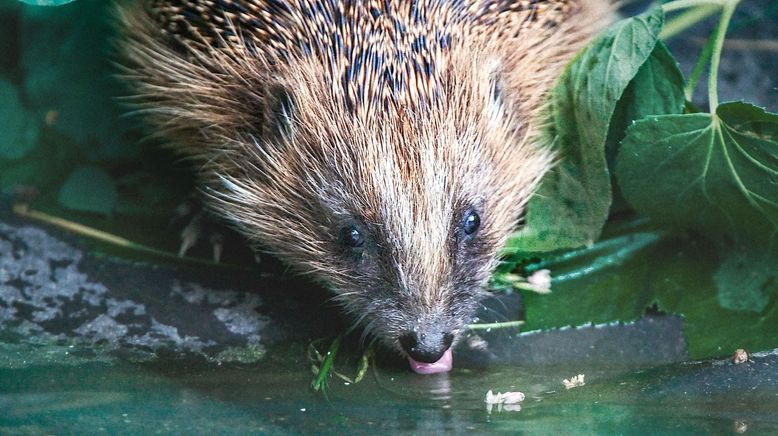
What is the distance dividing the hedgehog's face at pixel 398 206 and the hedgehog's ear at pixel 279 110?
0.05 ft

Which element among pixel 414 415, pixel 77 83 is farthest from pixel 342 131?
pixel 77 83

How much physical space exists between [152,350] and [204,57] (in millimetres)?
995

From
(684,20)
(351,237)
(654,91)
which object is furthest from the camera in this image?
(684,20)

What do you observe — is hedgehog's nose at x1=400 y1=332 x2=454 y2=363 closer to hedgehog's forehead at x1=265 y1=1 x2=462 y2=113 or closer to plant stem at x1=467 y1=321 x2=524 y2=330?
plant stem at x1=467 y1=321 x2=524 y2=330

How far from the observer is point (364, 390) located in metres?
3.34

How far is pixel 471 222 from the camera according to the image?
3402 millimetres

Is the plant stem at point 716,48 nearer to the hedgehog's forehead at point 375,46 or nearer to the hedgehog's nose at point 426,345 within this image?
Answer: the hedgehog's forehead at point 375,46

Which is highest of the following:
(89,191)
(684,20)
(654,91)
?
(684,20)

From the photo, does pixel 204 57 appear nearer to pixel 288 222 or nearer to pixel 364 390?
pixel 288 222

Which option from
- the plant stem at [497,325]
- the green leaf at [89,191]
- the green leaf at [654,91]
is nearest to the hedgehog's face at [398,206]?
the plant stem at [497,325]

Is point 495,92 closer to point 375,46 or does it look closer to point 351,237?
point 375,46

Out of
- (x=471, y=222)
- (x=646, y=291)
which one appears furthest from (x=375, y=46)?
(x=646, y=291)

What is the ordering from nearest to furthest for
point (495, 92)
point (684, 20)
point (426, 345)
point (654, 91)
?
point (426, 345) < point (495, 92) < point (654, 91) < point (684, 20)

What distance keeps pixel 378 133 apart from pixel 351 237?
33cm
